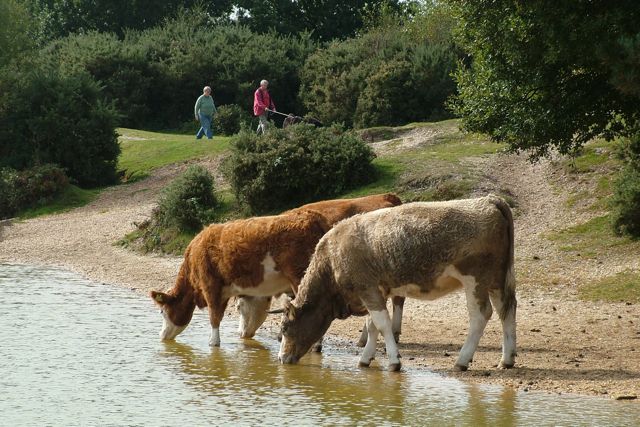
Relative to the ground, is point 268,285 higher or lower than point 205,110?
lower

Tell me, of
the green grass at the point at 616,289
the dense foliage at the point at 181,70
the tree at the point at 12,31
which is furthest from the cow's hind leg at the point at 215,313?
the dense foliage at the point at 181,70

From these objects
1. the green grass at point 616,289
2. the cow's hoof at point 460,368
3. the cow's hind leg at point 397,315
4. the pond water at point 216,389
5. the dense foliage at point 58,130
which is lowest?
the pond water at point 216,389

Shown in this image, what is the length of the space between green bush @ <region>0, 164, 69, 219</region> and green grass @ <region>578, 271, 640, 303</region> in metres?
19.4

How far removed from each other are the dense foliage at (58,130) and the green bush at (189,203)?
887cm

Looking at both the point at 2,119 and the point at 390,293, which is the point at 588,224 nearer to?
the point at 390,293

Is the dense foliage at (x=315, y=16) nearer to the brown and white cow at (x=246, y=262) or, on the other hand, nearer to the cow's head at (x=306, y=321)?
the brown and white cow at (x=246, y=262)

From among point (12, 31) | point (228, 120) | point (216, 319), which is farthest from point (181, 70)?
point (216, 319)

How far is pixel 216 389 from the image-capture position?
1216 centimetres

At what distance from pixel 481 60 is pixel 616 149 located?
759cm

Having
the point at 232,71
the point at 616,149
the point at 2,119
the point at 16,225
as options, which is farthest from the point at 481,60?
the point at 232,71

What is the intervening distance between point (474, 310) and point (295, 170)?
43.7 feet

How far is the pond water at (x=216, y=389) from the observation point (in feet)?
35.0

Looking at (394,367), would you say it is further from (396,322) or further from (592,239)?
(592,239)

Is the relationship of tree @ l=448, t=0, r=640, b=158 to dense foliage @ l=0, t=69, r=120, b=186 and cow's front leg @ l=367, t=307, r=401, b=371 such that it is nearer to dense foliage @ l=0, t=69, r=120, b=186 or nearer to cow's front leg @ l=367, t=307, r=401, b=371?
cow's front leg @ l=367, t=307, r=401, b=371
